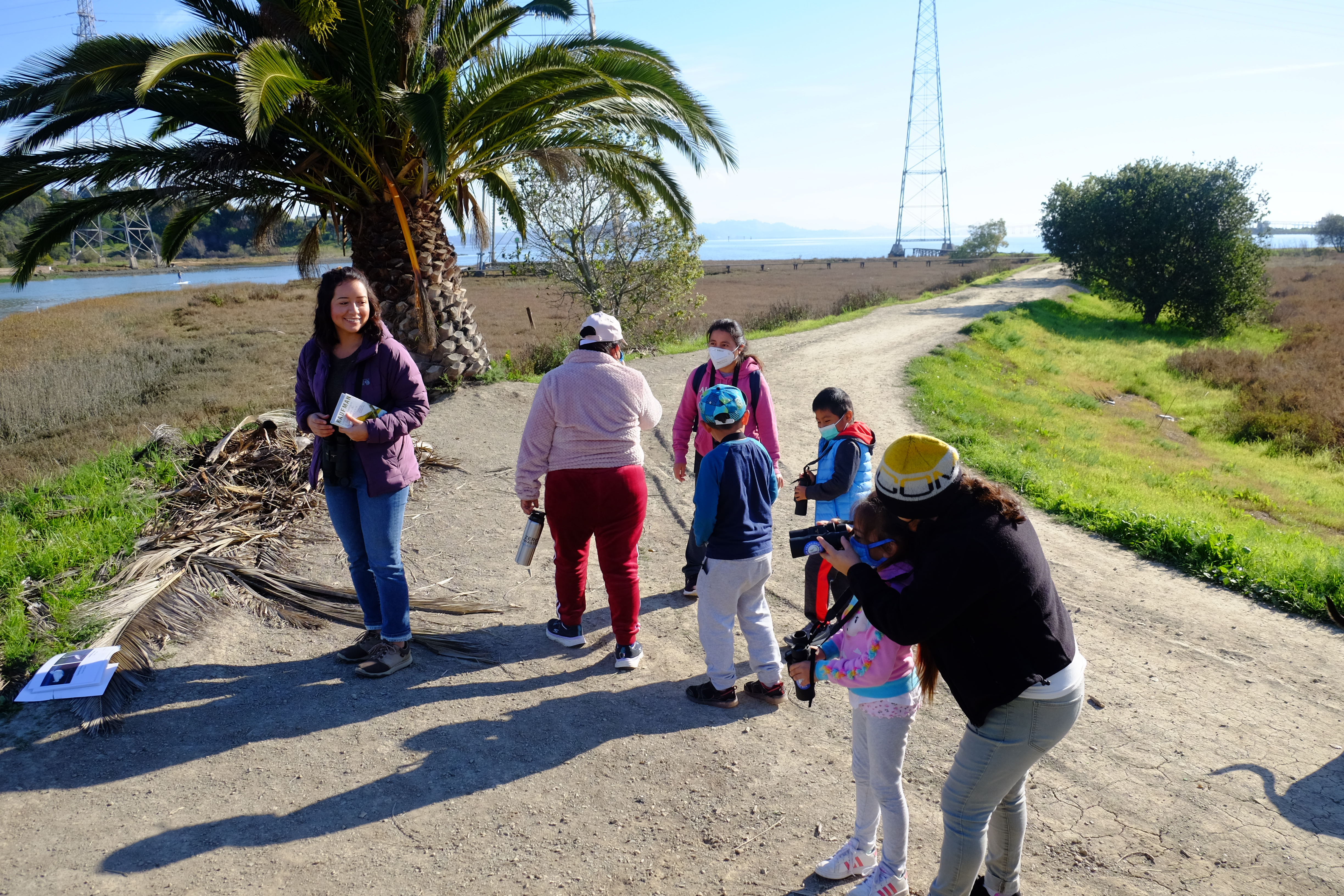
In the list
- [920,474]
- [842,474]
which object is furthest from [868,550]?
[842,474]

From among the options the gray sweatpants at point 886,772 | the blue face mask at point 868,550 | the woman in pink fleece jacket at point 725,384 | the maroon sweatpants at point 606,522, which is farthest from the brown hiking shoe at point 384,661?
the blue face mask at point 868,550

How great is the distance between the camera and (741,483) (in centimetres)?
360

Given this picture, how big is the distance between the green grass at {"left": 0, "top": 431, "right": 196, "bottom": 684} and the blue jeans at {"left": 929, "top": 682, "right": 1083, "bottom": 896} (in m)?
4.44

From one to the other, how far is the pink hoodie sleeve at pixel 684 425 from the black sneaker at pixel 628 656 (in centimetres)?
125

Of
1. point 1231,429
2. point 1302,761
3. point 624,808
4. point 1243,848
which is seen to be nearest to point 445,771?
point 624,808

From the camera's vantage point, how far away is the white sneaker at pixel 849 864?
288cm

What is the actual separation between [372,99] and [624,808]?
744 centimetres

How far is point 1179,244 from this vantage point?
30.5m

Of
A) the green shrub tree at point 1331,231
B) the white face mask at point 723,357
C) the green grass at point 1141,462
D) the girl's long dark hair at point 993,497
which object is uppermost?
the green shrub tree at point 1331,231

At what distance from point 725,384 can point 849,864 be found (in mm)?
2727

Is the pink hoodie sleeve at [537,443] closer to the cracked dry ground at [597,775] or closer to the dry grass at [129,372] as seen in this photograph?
the cracked dry ground at [597,775]

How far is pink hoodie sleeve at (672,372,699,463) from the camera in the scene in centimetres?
509

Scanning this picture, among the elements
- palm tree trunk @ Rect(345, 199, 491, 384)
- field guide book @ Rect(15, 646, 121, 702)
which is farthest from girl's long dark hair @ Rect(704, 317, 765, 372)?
palm tree trunk @ Rect(345, 199, 491, 384)

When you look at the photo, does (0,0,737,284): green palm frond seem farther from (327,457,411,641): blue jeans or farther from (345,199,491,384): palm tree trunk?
(327,457,411,641): blue jeans
